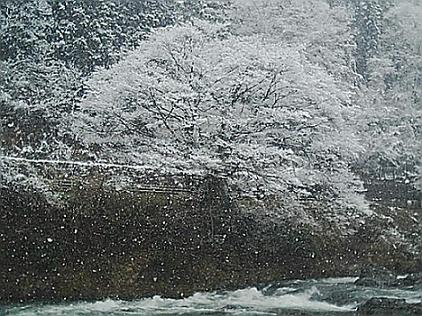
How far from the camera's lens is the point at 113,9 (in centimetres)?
170

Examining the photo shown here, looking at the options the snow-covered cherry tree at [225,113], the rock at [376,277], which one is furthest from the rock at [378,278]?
the snow-covered cherry tree at [225,113]

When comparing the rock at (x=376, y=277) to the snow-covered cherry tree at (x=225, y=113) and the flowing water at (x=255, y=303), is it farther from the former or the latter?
the snow-covered cherry tree at (x=225, y=113)

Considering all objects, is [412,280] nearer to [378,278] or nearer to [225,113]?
[378,278]

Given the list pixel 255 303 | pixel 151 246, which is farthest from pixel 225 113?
pixel 255 303

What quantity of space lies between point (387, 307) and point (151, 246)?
67cm

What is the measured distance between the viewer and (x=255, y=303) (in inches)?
65.4

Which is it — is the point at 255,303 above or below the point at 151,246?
below

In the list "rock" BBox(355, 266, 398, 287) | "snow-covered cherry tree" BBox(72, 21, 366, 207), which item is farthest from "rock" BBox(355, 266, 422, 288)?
"snow-covered cherry tree" BBox(72, 21, 366, 207)

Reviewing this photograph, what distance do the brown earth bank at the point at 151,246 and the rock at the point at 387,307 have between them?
0.10 meters

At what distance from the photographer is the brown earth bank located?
5.33ft

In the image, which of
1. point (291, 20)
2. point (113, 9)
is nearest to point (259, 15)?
point (291, 20)

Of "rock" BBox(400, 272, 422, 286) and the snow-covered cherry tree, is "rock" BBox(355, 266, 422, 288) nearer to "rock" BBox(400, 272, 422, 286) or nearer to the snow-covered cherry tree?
"rock" BBox(400, 272, 422, 286)

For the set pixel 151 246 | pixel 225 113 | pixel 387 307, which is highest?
pixel 225 113

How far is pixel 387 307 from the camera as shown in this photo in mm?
1709
